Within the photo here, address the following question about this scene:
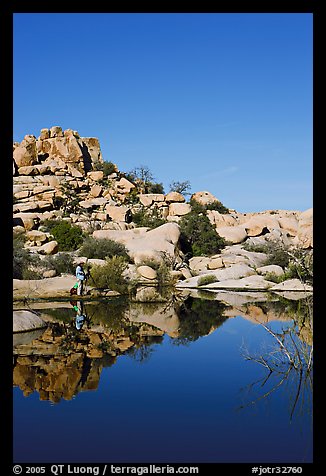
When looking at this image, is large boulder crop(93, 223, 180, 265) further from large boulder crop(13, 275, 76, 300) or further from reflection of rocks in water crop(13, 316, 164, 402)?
reflection of rocks in water crop(13, 316, 164, 402)

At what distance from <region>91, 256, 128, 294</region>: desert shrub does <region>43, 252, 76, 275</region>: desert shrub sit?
212 centimetres

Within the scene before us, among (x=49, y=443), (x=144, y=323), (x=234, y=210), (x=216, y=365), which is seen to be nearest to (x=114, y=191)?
(x=234, y=210)

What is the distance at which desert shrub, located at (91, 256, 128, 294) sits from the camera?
17.3m

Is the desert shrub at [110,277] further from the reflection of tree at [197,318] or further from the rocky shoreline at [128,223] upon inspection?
the reflection of tree at [197,318]

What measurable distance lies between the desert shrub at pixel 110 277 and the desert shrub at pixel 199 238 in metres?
9.35

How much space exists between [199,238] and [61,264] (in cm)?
1090

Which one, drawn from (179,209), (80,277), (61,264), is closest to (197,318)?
(80,277)

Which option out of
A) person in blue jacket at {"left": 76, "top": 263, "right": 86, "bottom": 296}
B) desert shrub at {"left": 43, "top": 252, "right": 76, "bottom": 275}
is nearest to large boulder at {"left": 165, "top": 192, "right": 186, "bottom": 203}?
desert shrub at {"left": 43, "top": 252, "right": 76, "bottom": 275}

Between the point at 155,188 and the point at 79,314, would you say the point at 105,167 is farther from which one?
the point at 79,314

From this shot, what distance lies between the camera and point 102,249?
2258 centimetres

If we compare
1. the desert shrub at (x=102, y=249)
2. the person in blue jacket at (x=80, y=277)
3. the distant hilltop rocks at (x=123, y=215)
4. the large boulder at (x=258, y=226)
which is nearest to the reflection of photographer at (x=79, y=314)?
the person in blue jacket at (x=80, y=277)

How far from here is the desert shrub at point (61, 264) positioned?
64.1 ft
